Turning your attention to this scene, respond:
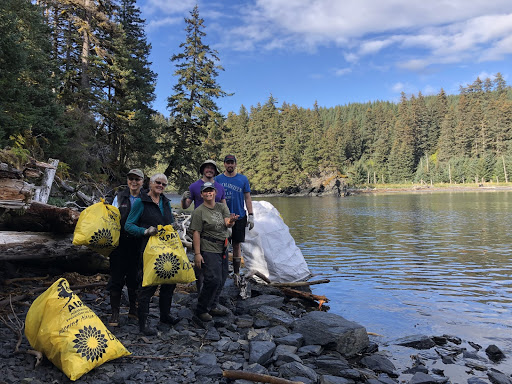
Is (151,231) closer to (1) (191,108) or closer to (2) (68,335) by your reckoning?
(2) (68,335)

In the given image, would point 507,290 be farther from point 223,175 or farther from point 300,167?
point 300,167

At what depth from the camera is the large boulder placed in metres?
5.27

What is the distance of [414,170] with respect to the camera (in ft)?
349

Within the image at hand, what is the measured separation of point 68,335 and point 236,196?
10.9 feet

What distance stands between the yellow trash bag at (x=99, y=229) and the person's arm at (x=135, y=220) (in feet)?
0.63

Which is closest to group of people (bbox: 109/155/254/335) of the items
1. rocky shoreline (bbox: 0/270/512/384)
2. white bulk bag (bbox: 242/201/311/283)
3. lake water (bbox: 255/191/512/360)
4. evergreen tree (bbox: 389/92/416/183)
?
rocky shoreline (bbox: 0/270/512/384)

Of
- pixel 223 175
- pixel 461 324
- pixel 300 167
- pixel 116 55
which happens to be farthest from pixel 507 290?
pixel 300 167

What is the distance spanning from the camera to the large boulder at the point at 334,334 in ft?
17.3

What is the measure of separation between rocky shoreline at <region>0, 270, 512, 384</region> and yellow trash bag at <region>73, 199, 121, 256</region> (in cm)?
113

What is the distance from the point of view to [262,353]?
4.37 m

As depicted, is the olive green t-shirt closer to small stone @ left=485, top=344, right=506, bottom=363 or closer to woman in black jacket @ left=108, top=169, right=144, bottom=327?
woman in black jacket @ left=108, top=169, right=144, bottom=327

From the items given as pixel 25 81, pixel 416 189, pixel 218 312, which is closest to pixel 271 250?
pixel 218 312

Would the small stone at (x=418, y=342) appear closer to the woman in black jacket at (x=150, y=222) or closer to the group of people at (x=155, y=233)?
the group of people at (x=155, y=233)

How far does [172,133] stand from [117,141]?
4931 mm
